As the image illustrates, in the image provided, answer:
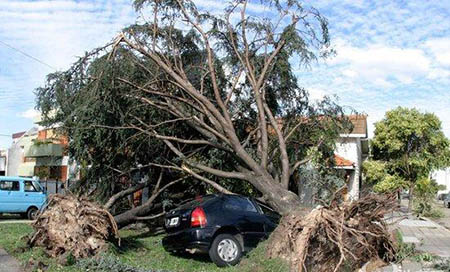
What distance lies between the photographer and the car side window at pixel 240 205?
10.4m

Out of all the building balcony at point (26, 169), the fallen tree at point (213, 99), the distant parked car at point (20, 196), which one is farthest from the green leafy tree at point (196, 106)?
the building balcony at point (26, 169)

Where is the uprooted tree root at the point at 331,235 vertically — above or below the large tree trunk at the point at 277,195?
below

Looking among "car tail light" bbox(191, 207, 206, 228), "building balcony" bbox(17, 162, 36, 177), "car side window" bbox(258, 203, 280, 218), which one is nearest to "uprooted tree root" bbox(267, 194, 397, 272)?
"car tail light" bbox(191, 207, 206, 228)

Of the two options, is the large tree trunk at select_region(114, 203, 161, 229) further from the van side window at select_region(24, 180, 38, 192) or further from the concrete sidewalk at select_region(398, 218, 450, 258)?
the van side window at select_region(24, 180, 38, 192)

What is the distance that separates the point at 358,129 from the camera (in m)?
24.5

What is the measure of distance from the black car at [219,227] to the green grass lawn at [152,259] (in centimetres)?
31

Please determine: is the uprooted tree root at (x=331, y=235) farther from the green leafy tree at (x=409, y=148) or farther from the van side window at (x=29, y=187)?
the green leafy tree at (x=409, y=148)

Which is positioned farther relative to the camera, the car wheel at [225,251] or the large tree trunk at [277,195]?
the large tree trunk at [277,195]

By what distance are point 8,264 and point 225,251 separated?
13.5ft

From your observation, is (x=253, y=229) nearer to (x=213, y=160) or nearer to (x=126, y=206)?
(x=213, y=160)

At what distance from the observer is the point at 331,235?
800cm

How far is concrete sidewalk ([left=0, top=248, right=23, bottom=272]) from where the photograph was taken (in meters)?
9.08

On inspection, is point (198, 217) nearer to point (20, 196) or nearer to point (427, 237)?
point (427, 237)

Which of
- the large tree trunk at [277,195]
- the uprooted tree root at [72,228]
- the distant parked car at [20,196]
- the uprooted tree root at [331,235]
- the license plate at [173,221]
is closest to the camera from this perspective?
the uprooted tree root at [331,235]
